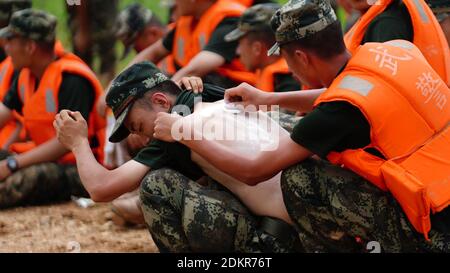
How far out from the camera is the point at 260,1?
7.73 metres

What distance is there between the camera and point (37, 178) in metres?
6.98

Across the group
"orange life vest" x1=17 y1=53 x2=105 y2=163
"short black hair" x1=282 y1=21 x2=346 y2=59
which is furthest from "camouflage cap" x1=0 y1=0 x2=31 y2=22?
"short black hair" x1=282 y1=21 x2=346 y2=59

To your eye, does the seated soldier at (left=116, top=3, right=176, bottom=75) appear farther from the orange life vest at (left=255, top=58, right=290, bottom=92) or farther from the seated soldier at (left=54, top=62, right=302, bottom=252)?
the seated soldier at (left=54, top=62, right=302, bottom=252)

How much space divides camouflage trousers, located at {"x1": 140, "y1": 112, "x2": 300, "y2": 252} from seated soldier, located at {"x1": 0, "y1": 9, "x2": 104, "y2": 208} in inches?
97.9

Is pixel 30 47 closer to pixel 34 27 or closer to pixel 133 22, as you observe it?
pixel 34 27

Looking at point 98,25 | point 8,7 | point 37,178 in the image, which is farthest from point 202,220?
point 98,25

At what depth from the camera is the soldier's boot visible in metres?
5.92

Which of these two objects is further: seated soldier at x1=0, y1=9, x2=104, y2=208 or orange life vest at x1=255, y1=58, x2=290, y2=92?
seated soldier at x1=0, y1=9, x2=104, y2=208

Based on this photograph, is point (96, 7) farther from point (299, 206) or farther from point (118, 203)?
point (299, 206)

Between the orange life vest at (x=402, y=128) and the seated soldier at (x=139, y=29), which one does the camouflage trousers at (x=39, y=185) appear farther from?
the orange life vest at (x=402, y=128)

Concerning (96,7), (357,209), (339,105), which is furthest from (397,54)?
(96,7)

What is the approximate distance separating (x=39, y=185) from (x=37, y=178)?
6 cm

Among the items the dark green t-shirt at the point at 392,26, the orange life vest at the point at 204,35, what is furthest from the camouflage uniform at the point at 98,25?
the dark green t-shirt at the point at 392,26

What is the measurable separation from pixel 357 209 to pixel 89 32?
22.6 ft
